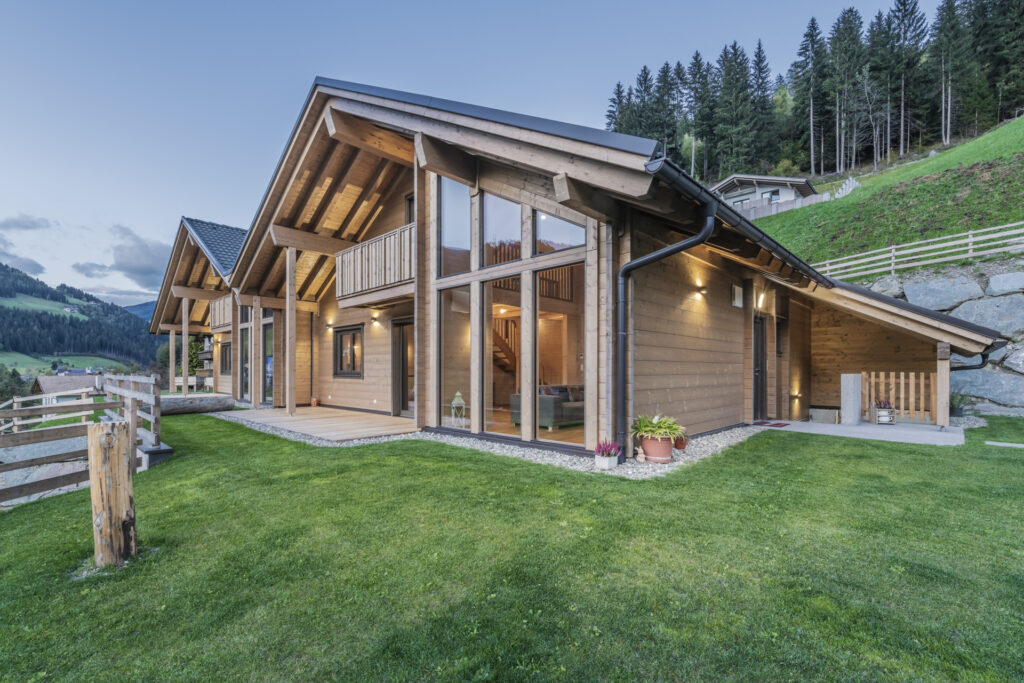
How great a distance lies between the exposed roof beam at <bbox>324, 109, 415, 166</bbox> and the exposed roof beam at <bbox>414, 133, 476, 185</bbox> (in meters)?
1.65

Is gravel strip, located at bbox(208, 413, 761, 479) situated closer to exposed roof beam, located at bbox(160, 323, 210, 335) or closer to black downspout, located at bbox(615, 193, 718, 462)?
black downspout, located at bbox(615, 193, 718, 462)

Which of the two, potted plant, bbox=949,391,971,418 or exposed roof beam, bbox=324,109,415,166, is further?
potted plant, bbox=949,391,971,418

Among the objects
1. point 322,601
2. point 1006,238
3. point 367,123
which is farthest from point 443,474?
point 1006,238

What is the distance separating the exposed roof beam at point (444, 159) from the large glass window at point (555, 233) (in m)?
1.42

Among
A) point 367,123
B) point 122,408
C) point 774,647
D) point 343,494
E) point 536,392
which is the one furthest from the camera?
point 367,123

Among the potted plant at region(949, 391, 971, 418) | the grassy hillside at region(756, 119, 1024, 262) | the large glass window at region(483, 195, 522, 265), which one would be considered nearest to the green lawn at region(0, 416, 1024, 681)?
the large glass window at region(483, 195, 522, 265)

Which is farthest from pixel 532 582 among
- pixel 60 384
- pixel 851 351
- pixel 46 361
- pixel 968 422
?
pixel 46 361

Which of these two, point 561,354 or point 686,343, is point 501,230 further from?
point 686,343

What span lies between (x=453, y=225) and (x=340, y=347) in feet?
19.1

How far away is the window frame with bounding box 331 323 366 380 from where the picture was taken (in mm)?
10539

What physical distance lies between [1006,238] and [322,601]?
16.4 m

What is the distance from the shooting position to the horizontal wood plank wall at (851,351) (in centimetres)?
992

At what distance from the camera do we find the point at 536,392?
589cm

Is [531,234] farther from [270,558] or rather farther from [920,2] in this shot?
[920,2]
